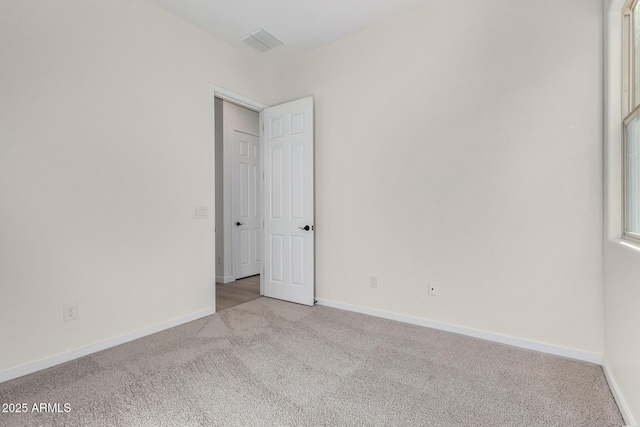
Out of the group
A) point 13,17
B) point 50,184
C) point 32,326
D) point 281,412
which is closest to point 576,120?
point 281,412

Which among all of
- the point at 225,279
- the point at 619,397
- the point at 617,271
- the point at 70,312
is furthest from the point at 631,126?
the point at 225,279

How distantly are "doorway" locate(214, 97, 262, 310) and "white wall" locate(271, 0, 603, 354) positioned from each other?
1795 mm

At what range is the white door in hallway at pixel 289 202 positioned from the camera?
350 centimetres

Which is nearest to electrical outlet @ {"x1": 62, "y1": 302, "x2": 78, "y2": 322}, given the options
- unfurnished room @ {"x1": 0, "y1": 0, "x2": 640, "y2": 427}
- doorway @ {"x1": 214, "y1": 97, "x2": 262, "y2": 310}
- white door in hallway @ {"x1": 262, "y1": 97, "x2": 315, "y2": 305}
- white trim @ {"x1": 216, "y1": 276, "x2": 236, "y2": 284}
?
unfurnished room @ {"x1": 0, "y1": 0, "x2": 640, "y2": 427}

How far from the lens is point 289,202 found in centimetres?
364

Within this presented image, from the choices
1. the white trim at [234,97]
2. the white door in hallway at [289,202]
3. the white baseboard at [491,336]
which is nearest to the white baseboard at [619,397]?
the white baseboard at [491,336]

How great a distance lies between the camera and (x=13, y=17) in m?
2.02

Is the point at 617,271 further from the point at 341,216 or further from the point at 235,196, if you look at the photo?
the point at 235,196

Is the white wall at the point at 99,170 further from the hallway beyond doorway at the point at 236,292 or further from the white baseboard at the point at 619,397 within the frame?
the white baseboard at the point at 619,397

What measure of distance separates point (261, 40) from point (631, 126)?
312cm

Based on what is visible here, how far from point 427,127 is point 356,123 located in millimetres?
743

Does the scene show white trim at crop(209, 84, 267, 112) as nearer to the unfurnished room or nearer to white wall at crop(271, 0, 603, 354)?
the unfurnished room

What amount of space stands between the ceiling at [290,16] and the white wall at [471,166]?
0.56 feet

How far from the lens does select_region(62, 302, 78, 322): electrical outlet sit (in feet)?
7.34
